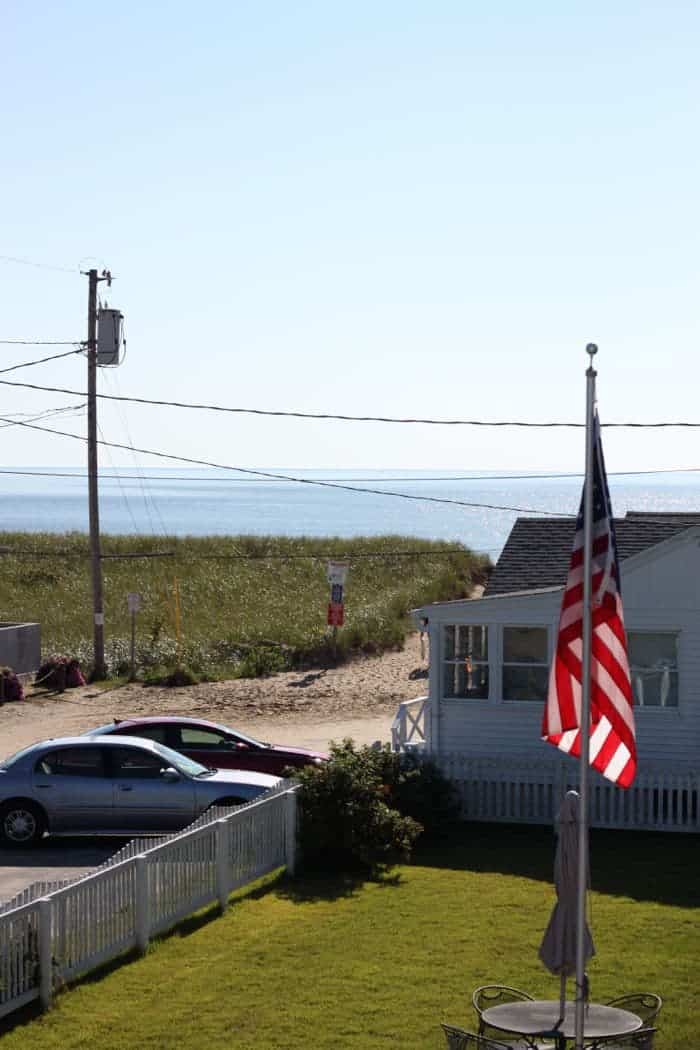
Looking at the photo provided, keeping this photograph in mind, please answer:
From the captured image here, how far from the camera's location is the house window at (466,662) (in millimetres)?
22078

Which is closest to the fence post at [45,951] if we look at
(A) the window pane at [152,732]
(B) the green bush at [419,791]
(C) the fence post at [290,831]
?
(C) the fence post at [290,831]

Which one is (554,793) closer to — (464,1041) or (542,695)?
(542,695)

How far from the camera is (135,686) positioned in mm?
36250

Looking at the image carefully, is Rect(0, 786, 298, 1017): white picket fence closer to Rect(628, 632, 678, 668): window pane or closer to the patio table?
the patio table

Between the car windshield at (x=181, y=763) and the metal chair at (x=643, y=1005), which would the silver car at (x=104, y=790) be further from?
the metal chair at (x=643, y=1005)

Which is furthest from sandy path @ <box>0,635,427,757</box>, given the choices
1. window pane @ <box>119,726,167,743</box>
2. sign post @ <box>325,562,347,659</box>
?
window pane @ <box>119,726,167,743</box>

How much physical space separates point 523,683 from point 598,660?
1175 centimetres

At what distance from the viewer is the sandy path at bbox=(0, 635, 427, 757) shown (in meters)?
29.8

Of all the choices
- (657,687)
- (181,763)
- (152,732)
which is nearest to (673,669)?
(657,687)

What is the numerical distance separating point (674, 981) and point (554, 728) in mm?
3571

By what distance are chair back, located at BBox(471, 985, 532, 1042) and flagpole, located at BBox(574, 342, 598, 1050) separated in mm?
632

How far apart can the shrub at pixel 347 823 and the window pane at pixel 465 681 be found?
4.81 m

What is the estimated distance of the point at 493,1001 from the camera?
11633 mm

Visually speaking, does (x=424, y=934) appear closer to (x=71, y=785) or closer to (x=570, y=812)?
(x=570, y=812)
